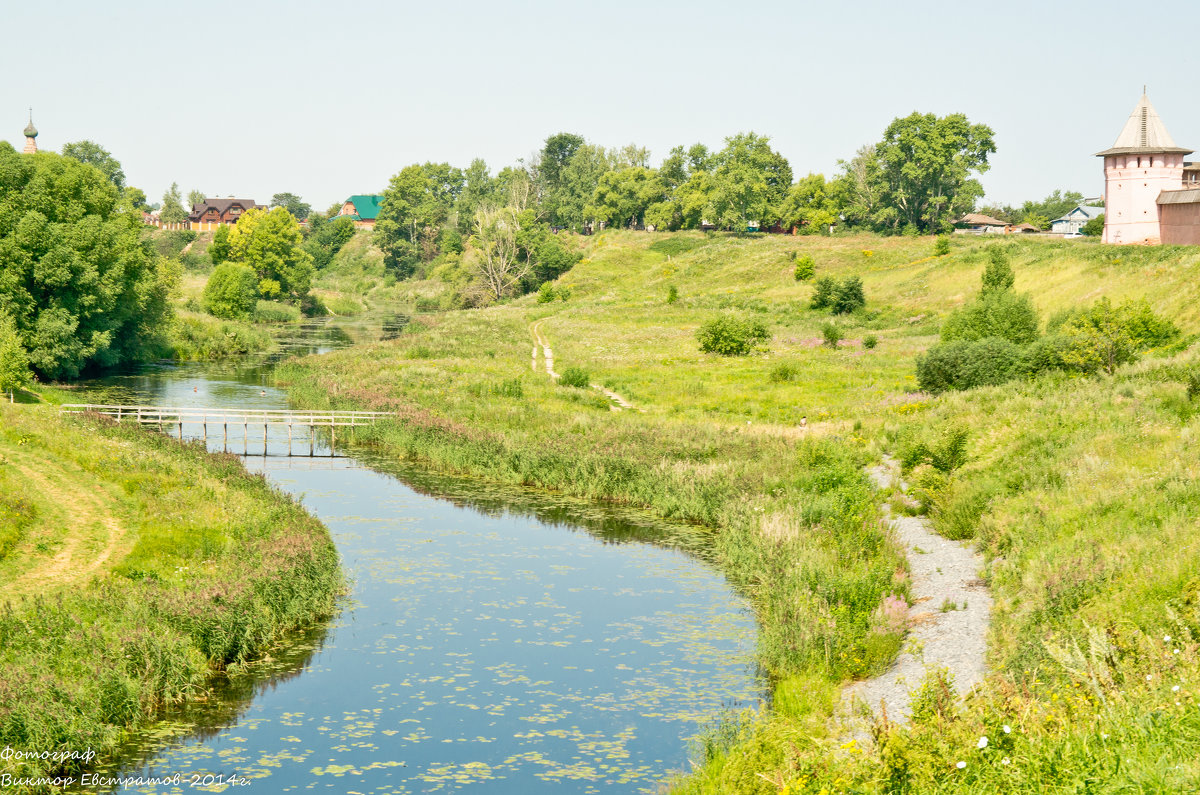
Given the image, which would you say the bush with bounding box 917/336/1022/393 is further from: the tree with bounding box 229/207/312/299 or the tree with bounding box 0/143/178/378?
the tree with bounding box 229/207/312/299

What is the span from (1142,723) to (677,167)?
16379 centimetres

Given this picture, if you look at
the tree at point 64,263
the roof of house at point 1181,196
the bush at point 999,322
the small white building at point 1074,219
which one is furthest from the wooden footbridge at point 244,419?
the small white building at point 1074,219

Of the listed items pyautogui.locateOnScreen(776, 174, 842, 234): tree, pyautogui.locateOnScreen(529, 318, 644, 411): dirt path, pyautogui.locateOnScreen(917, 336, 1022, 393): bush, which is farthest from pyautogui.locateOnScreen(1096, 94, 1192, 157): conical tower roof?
pyautogui.locateOnScreen(776, 174, 842, 234): tree

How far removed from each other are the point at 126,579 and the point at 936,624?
17.8m

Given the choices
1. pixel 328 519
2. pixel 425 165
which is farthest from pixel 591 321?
pixel 425 165

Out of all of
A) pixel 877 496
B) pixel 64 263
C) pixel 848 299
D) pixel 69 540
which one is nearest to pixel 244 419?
pixel 64 263

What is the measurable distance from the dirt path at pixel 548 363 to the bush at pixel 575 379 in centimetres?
70

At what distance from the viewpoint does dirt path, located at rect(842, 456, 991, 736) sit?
59.1 feet

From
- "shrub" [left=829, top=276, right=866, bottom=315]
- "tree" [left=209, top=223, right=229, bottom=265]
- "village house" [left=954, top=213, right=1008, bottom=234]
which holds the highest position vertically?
"village house" [left=954, top=213, right=1008, bottom=234]

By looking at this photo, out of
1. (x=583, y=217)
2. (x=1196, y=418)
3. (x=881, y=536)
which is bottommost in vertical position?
(x=881, y=536)

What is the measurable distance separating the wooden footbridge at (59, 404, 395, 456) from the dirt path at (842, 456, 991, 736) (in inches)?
1137

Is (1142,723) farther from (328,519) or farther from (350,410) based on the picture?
(350,410)

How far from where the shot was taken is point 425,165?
195 m

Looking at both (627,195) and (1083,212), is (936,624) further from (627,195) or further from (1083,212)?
(1083,212)
